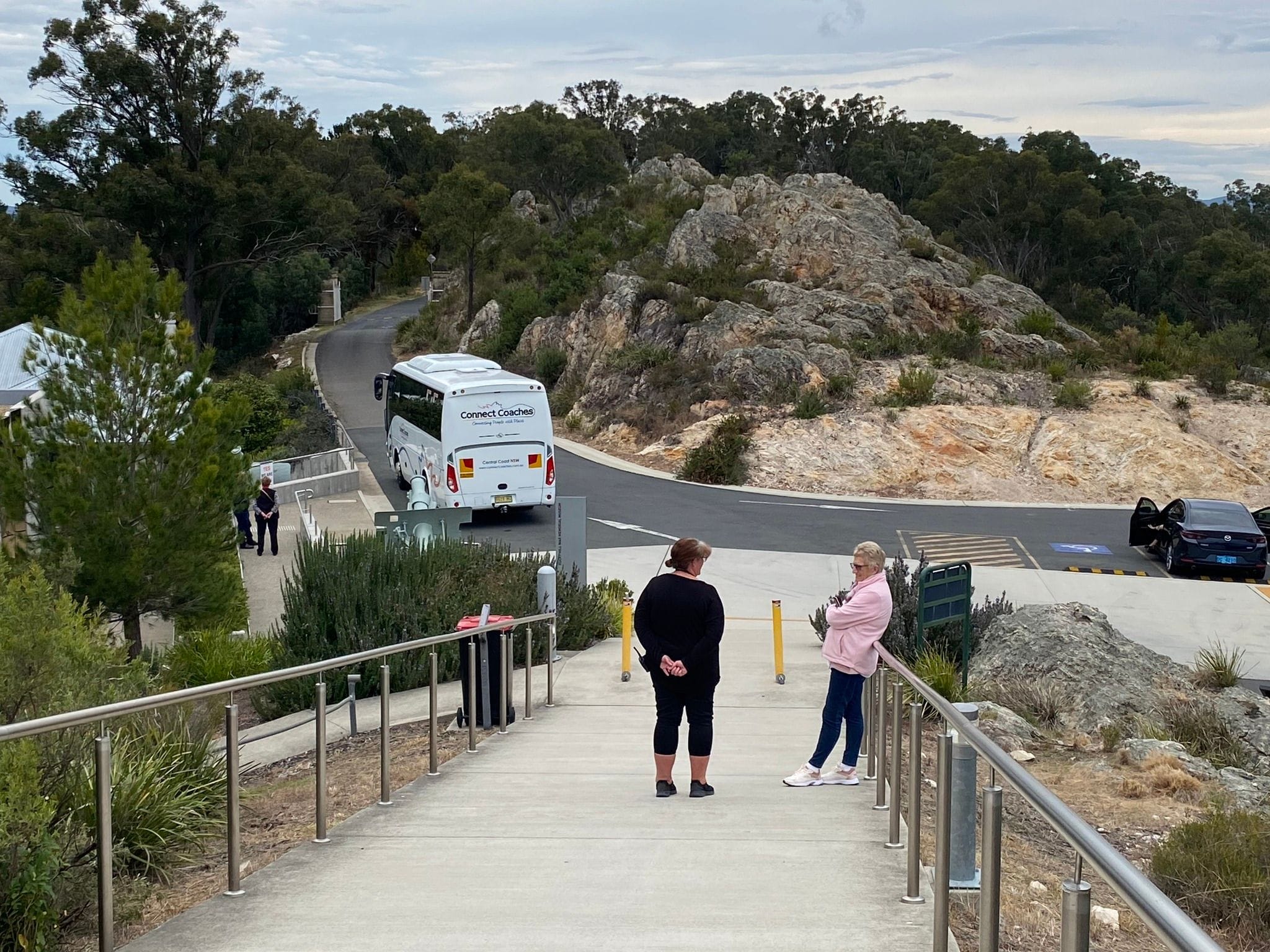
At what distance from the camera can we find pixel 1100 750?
36.7 ft

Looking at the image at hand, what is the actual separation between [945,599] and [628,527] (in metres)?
15.4

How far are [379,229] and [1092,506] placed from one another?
219ft

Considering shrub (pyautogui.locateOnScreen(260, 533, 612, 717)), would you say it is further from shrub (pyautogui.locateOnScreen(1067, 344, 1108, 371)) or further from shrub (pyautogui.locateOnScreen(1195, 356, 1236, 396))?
shrub (pyautogui.locateOnScreen(1067, 344, 1108, 371))

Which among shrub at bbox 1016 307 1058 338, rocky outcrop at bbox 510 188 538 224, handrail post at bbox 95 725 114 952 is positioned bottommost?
handrail post at bbox 95 725 114 952

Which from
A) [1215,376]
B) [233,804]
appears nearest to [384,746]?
[233,804]

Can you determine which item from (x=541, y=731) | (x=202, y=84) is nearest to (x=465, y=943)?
(x=541, y=731)

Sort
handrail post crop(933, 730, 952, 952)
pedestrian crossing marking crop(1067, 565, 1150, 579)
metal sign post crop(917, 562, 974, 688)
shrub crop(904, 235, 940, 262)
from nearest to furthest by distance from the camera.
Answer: handrail post crop(933, 730, 952, 952), metal sign post crop(917, 562, 974, 688), pedestrian crossing marking crop(1067, 565, 1150, 579), shrub crop(904, 235, 940, 262)

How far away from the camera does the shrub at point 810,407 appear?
120ft

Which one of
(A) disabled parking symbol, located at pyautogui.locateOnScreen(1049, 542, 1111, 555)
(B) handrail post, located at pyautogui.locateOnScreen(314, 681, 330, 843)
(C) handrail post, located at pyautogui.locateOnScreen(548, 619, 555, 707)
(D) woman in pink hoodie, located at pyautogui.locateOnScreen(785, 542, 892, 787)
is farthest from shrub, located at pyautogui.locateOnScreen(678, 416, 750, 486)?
(B) handrail post, located at pyautogui.locateOnScreen(314, 681, 330, 843)

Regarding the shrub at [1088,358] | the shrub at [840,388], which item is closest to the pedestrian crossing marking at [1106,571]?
the shrub at [840,388]

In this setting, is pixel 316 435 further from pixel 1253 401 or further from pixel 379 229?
pixel 379 229

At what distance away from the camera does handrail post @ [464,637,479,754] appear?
923cm

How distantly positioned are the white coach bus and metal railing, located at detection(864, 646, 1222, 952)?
20630 millimetres

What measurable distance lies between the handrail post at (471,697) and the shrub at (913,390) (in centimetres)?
2911
